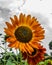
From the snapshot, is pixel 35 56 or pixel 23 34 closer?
pixel 23 34

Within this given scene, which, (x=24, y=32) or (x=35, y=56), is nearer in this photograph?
(x=24, y=32)

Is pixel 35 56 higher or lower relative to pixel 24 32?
lower

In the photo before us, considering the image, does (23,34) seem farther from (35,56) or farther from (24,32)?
(35,56)

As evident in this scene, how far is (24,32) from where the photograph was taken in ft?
4.72

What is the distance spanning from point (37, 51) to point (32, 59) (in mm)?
75

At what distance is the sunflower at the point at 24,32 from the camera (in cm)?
133

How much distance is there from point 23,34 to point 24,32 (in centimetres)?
3

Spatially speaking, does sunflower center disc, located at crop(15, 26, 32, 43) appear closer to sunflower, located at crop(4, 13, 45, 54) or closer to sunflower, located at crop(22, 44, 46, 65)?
sunflower, located at crop(4, 13, 45, 54)

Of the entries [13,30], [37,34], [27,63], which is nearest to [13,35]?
[13,30]

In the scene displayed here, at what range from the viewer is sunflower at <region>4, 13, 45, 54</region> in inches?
52.2

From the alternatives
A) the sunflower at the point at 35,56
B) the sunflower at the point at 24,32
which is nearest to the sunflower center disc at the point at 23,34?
the sunflower at the point at 24,32

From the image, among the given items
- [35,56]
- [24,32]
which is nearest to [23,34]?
[24,32]

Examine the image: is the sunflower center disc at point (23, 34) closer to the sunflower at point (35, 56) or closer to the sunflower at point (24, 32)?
the sunflower at point (24, 32)

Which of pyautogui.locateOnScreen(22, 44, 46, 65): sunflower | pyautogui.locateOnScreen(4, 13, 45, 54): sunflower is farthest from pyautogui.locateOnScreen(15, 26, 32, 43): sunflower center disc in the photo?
pyautogui.locateOnScreen(22, 44, 46, 65): sunflower
